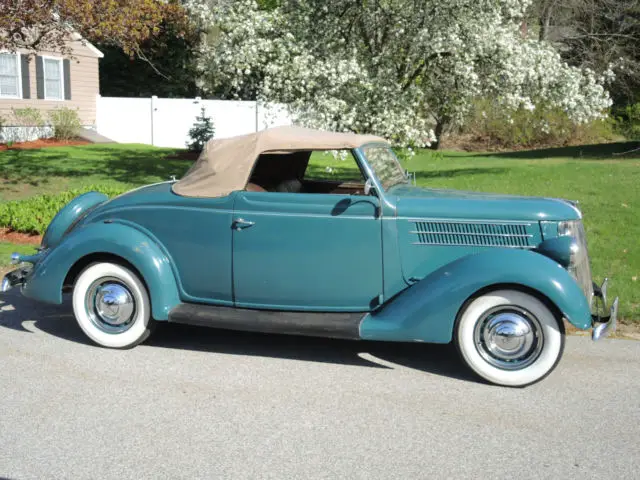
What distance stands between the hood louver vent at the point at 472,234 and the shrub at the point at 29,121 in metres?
21.2

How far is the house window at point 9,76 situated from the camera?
2350 centimetres

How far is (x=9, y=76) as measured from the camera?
2373 centimetres

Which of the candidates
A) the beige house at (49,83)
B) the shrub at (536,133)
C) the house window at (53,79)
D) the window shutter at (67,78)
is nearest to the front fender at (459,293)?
the beige house at (49,83)

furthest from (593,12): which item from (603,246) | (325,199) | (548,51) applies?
(325,199)

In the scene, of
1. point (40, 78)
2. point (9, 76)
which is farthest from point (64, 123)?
point (9, 76)

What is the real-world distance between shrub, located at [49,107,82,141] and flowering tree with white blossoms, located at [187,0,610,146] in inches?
464

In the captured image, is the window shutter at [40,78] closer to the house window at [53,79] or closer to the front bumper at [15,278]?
the house window at [53,79]

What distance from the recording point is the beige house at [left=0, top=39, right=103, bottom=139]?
928 inches

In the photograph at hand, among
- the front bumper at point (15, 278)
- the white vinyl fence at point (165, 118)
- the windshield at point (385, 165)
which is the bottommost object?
the front bumper at point (15, 278)

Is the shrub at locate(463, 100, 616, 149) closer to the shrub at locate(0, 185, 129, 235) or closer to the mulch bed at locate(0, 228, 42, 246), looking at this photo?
the shrub at locate(0, 185, 129, 235)

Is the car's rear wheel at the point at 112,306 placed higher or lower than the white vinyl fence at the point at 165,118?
lower

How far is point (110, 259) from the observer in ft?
18.6

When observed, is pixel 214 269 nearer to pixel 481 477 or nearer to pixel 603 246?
pixel 481 477

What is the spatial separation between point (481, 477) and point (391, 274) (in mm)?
1919
